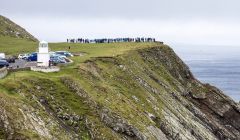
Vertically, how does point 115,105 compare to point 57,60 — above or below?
below

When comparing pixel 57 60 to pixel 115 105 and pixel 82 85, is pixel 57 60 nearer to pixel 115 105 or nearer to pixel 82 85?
pixel 82 85

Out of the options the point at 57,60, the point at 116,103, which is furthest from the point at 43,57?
the point at 116,103

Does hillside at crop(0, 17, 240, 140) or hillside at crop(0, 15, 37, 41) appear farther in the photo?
hillside at crop(0, 15, 37, 41)

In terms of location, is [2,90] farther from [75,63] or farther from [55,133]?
[75,63]

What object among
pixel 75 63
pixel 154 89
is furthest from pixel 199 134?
pixel 75 63

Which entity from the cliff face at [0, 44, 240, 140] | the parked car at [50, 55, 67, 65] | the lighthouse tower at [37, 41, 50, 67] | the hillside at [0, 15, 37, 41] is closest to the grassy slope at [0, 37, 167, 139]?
the cliff face at [0, 44, 240, 140]

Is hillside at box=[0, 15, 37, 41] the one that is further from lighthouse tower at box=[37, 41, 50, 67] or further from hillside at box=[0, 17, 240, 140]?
lighthouse tower at box=[37, 41, 50, 67]

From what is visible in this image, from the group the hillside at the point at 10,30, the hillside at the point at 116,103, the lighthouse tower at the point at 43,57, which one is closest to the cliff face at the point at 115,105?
the hillside at the point at 116,103
